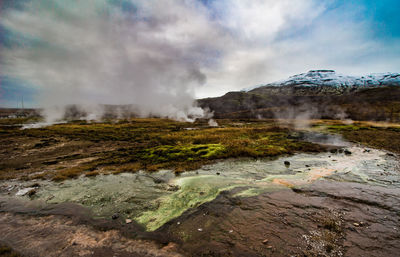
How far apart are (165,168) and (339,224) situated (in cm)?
1330

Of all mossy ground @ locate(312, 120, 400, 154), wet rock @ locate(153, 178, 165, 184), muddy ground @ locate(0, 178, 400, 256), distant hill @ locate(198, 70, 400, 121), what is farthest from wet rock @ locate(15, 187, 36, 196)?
distant hill @ locate(198, 70, 400, 121)

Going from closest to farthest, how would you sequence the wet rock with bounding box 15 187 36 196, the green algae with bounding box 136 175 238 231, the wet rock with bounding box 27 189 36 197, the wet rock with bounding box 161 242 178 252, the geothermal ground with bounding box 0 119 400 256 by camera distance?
the wet rock with bounding box 161 242 178 252
the geothermal ground with bounding box 0 119 400 256
the green algae with bounding box 136 175 238 231
the wet rock with bounding box 27 189 36 197
the wet rock with bounding box 15 187 36 196

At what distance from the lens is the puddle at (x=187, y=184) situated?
9555 millimetres

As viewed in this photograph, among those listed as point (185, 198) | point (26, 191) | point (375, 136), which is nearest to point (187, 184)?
point (185, 198)

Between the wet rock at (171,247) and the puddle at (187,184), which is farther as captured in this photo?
the puddle at (187,184)

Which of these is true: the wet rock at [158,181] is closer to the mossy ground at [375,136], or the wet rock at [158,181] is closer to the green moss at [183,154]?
the green moss at [183,154]

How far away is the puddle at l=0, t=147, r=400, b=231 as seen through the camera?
955cm

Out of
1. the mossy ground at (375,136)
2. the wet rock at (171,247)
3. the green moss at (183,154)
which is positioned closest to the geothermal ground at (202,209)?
the wet rock at (171,247)

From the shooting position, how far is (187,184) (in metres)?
12.6

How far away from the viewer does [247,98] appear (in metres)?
180

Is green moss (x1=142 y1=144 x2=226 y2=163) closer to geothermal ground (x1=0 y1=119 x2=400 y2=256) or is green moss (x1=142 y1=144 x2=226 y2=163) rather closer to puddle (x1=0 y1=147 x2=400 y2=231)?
geothermal ground (x1=0 y1=119 x2=400 y2=256)

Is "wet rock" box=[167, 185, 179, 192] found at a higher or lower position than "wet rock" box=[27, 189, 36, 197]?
lower

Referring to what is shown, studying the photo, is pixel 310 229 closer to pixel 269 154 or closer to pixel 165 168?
pixel 165 168

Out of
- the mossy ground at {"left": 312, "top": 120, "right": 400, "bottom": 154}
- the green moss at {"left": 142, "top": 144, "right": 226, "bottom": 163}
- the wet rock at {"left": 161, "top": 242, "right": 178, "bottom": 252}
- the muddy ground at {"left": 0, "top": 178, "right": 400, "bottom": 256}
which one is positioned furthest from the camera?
the mossy ground at {"left": 312, "top": 120, "right": 400, "bottom": 154}
